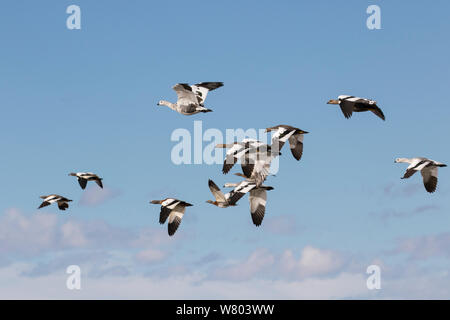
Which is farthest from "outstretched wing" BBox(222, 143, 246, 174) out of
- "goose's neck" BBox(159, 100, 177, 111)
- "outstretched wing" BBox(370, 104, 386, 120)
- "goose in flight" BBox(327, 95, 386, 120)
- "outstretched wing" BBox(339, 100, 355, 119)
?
"goose's neck" BBox(159, 100, 177, 111)

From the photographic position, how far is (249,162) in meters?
33.7

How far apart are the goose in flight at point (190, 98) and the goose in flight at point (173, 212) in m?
8.74

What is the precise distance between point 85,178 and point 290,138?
16320 mm

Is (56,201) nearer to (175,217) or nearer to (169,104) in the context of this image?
(169,104)

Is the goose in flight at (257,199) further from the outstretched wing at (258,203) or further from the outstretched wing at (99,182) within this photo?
the outstretched wing at (99,182)

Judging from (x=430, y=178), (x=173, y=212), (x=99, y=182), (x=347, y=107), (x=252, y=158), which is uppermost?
(x=347, y=107)

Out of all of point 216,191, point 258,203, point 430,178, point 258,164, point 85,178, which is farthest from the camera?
point 85,178

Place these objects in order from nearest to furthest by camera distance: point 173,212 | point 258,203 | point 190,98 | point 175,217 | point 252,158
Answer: point 252,158 → point 258,203 → point 175,217 → point 173,212 → point 190,98

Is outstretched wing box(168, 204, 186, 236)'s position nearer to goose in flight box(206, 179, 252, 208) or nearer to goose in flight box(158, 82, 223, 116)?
goose in flight box(206, 179, 252, 208)

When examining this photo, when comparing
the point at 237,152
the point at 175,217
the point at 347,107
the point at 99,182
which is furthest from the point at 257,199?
the point at 99,182
